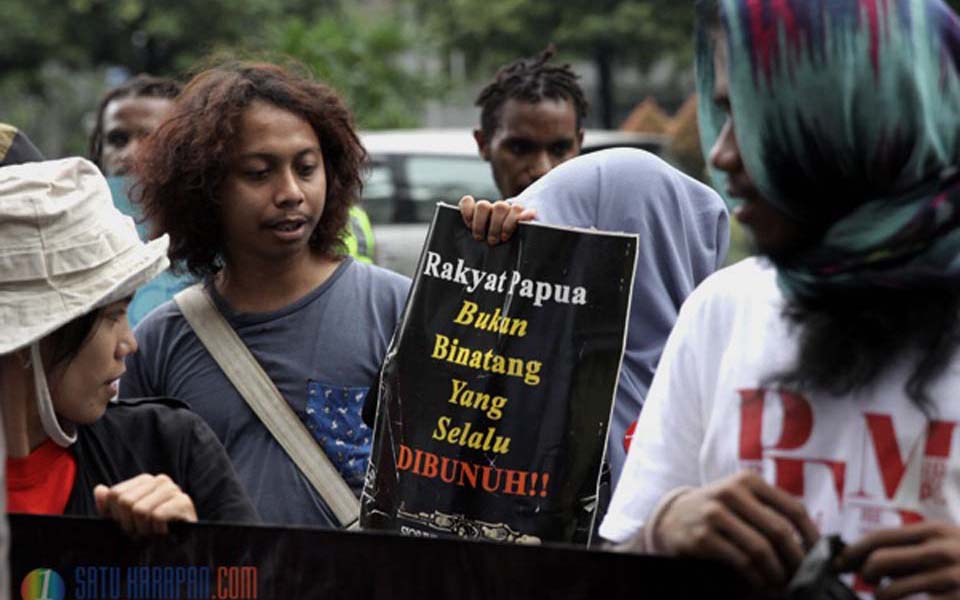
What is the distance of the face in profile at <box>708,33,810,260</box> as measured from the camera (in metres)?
2.26

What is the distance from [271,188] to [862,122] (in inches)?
97.4

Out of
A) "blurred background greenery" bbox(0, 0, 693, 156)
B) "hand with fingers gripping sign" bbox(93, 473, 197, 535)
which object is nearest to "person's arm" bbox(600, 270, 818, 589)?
"hand with fingers gripping sign" bbox(93, 473, 197, 535)

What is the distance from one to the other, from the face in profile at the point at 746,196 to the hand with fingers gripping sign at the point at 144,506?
1047 millimetres

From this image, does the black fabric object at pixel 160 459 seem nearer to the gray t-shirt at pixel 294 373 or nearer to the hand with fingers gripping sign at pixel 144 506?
the hand with fingers gripping sign at pixel 144 506

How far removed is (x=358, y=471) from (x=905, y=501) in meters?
2.04

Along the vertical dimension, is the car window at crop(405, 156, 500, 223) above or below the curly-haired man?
below

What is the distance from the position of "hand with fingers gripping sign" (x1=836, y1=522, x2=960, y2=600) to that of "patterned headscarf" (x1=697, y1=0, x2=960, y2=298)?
332 millimetres

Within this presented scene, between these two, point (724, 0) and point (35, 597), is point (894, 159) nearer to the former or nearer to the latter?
point (724, 0)

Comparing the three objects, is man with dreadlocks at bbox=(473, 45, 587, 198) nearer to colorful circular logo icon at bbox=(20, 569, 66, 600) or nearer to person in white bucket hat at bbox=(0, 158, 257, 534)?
person in white bucket hat at bbox=(0, 158, 257, 534)

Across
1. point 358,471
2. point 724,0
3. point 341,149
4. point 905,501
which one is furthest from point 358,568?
point 341,149

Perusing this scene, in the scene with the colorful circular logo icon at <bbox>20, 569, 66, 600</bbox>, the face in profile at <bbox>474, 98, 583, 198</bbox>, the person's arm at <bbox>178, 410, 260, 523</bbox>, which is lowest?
the colorful circular logo icon at <bbox>20, 569, 66, 600</bbox>

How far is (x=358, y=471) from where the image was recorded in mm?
4043

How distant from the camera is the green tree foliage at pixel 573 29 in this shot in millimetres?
34250

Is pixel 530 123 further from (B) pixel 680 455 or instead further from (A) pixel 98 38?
(A) pixel 98 38
